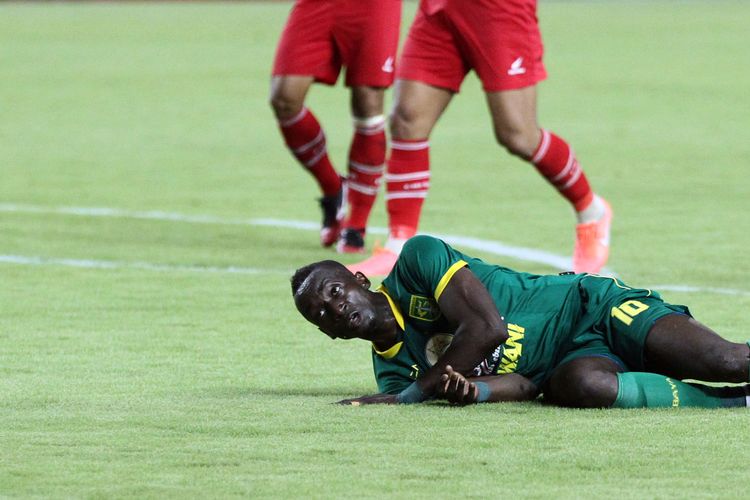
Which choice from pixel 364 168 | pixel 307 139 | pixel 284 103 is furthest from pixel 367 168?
pixel 284 103

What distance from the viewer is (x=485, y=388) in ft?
18.8

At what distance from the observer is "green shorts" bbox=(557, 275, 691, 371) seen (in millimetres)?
5809

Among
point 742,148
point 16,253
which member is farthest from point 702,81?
point 16,253

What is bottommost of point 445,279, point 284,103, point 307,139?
point 307,139

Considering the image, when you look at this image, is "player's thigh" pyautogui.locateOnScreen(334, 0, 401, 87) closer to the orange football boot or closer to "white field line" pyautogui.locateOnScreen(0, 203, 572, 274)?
"white field line" pyautogui.locateOnScreen(0, 203, 572, 274)

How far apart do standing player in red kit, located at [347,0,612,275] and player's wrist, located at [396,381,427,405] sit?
290 centimetres

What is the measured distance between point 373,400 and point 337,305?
0.33 meters

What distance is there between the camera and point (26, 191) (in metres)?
12.5

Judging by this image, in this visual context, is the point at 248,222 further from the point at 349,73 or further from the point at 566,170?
the point at 566,170

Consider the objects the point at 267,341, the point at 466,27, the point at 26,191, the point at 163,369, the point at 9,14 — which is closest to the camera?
the point at 163,369

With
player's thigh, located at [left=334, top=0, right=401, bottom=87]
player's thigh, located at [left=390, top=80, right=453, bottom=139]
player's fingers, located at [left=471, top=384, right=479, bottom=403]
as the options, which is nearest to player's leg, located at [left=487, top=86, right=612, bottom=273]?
player's thigh, located at [left=390, top=80, right=453, bottom=139]

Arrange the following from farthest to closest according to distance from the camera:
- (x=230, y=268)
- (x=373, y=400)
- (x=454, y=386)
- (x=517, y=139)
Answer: (x=230, y=268), (x=517, y=139), (x=373, y=400), (x=454, y=386)

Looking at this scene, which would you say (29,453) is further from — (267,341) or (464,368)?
(267,341)

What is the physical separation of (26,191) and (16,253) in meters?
2.89
